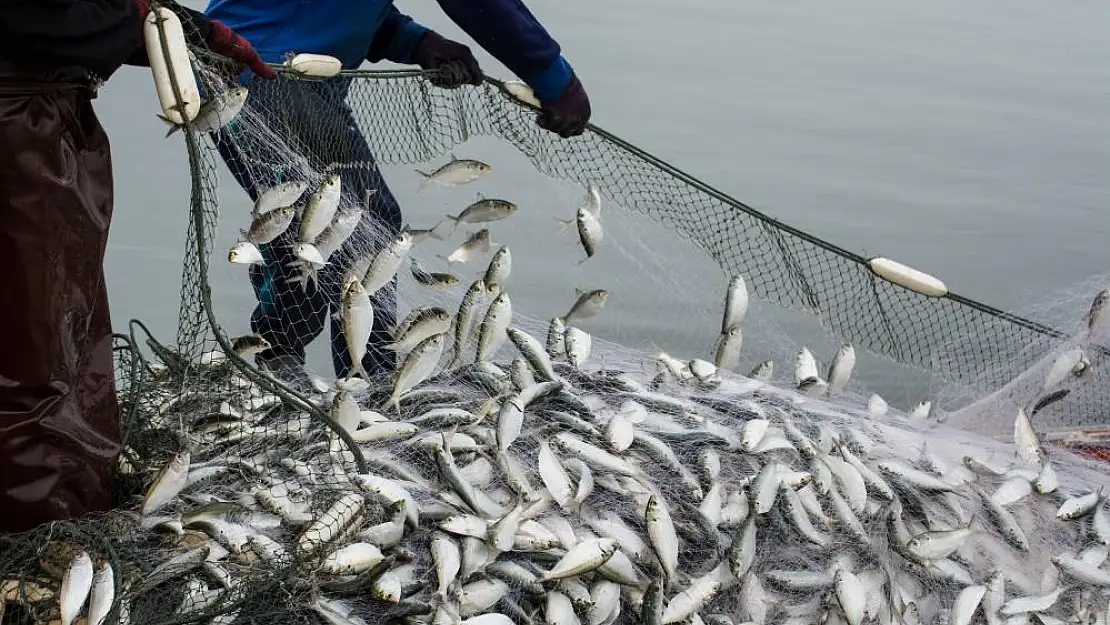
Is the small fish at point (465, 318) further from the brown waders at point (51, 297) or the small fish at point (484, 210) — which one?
the brown waders at point (51, 297)

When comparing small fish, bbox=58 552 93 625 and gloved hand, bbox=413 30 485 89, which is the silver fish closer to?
gloved hand, bbox=413 30 485 89

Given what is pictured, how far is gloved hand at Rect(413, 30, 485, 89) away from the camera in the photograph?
4269 mm

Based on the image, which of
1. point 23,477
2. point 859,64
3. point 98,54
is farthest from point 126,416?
point 859,64

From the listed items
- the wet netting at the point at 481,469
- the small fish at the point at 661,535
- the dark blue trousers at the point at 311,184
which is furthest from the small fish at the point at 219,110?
the small fish at the point at 661,535

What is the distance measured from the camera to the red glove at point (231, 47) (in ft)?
10.4

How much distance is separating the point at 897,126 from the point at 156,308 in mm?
6606

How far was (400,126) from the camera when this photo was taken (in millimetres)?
4680

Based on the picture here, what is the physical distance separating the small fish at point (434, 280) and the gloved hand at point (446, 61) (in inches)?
28.2

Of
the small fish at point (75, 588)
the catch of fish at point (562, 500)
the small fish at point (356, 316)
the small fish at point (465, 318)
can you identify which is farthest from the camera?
the small fish at point (465, 318)

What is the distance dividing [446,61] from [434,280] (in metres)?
0.95

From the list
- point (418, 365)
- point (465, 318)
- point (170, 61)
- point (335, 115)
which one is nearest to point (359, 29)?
point (335, 115)

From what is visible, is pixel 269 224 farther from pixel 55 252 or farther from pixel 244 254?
pixel 55 252

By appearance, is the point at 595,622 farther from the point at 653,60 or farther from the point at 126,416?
the point at 653,60

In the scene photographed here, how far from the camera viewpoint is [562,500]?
3.10 m
